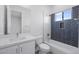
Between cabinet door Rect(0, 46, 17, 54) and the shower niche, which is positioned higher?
the shower niche

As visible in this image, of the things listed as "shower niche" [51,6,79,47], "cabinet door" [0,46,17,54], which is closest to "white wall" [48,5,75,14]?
"shower niche" [51,6,79,47]

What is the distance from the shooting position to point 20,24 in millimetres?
1944

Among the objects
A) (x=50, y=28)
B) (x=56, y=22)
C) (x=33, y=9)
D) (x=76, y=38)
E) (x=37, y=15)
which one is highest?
(x=33, y=9)

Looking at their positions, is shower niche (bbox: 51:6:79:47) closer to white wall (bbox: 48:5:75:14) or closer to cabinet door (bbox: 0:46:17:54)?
white wall (bbox: 48:5:75:14)

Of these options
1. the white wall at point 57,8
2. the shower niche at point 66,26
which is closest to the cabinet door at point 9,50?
the shower niche at point 66,26

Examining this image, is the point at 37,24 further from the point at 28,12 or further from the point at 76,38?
the point at 76,38

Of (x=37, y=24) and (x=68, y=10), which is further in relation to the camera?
(x=37, y=24)

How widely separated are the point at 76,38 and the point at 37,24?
134cm

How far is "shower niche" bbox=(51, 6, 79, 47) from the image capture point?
7.21ft

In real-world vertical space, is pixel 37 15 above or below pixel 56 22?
above

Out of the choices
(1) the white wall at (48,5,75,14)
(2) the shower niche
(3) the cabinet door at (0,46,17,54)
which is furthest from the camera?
(1) the white wall at (48,5,75,14)

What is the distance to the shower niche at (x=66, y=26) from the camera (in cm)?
220

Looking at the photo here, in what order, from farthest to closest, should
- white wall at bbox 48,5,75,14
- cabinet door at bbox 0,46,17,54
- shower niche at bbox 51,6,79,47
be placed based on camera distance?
white wall at bbox 48,5,75,14 → shower niche at bbox 51,6,79,47 → cabinet door at bbox 0,46,17,54
